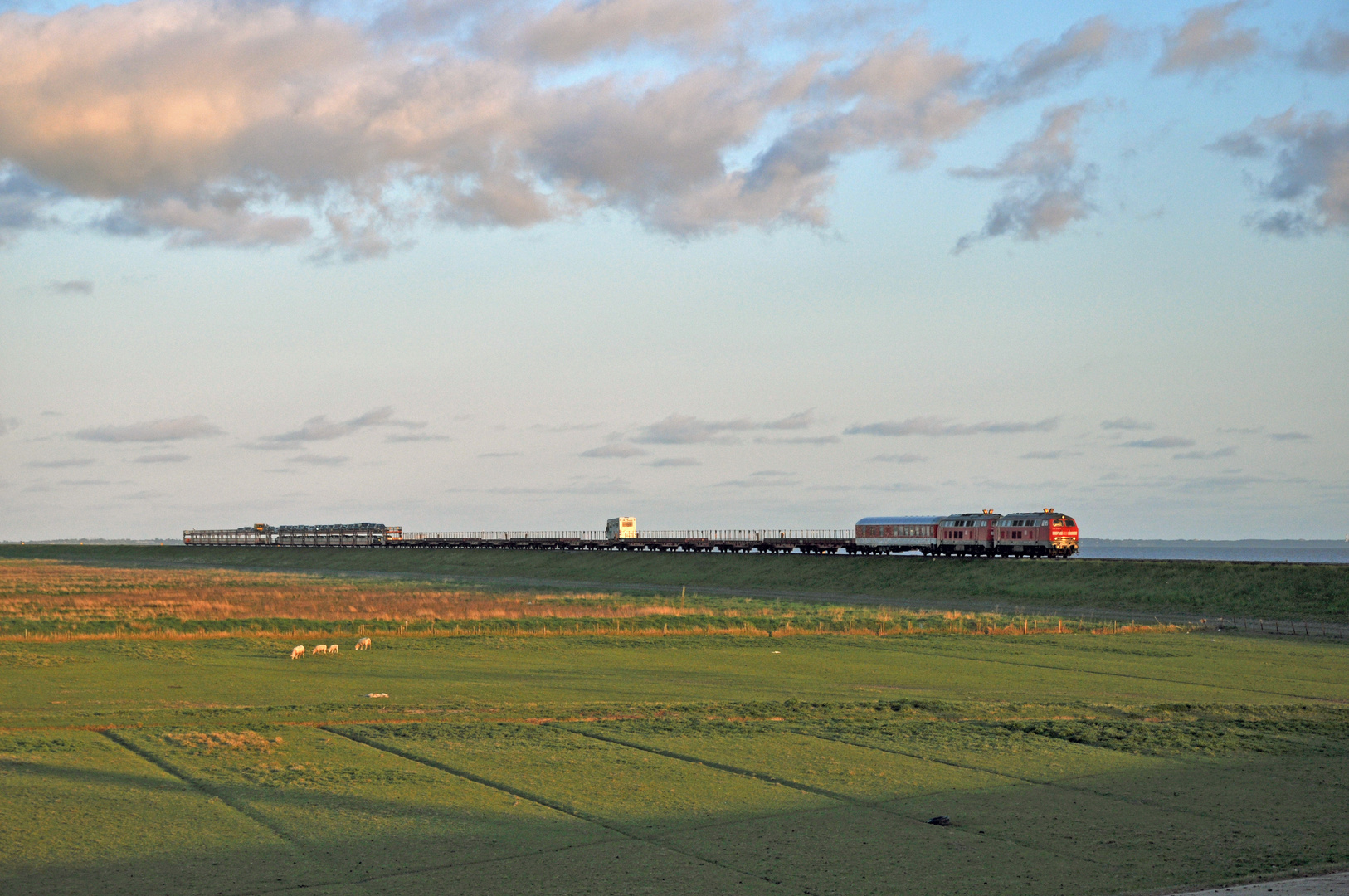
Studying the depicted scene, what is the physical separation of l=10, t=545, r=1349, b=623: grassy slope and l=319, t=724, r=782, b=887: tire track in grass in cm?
4787

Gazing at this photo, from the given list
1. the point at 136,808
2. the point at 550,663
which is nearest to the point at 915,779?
the point at 136,808

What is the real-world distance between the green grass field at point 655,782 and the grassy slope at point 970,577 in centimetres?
3200

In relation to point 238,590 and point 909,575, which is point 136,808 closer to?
point 238,590

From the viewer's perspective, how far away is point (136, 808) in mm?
14469

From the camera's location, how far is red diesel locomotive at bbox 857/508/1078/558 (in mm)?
79312

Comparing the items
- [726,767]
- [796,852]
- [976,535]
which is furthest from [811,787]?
[976,535]

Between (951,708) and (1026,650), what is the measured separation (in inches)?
618

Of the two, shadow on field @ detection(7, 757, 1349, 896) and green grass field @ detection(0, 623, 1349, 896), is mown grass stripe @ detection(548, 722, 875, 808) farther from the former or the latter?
shadow on field @ detection(7, 757, 1349, 896)

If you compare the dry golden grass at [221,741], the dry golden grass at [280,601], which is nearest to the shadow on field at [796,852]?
the dry golden grass at [221,741]

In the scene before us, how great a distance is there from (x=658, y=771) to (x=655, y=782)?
0.66 m

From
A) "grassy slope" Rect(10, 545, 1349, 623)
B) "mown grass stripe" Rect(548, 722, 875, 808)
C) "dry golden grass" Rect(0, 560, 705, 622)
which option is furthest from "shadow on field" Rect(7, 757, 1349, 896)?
"grassy slope" Rect(10, 545, 1349, 623)

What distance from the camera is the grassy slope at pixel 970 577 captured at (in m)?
57.7

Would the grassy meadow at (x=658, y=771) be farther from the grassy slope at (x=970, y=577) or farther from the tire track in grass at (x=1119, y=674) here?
the grassy slope at (x=970, y=577)

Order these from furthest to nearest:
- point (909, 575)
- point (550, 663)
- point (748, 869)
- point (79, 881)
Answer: point (909, 575) → point (550, 663) → point (748, 869) → point (79, 881)
